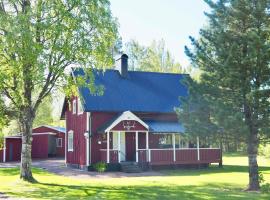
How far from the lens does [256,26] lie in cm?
1784

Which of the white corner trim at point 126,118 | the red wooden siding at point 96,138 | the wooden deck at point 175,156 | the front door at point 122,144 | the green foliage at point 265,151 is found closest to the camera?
the green foliage at point 265,151

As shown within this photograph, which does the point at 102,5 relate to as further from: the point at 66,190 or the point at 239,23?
the point at 66,190

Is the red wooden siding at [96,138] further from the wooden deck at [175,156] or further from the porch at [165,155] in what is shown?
the wooden deck at [175,156]

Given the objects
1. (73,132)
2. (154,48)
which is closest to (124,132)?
(73,132)

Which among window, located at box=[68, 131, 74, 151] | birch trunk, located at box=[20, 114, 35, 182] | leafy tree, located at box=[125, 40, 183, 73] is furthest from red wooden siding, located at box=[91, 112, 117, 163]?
leafy tree, located at box=[125, 40, 183, 73]

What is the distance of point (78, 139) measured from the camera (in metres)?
31.8

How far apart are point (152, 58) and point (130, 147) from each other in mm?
28451

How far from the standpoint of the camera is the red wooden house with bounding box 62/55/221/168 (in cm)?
2895

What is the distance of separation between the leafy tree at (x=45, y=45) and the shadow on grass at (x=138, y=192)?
3775 millimetres

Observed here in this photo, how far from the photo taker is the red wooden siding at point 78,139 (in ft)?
100

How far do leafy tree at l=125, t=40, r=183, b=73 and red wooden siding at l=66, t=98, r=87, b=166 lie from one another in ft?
80.0

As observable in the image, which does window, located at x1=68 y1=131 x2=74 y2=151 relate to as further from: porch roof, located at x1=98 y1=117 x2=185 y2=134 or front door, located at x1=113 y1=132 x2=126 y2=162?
front door, located at x1=113 y1=132 x2=126 y2=162

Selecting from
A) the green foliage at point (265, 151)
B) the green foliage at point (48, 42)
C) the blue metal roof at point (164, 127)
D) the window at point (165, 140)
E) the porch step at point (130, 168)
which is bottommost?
the porch step at point (130, 168)

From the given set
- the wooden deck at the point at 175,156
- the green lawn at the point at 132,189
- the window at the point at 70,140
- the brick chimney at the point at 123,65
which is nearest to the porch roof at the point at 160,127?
the wooden deck at the point at 175,156
